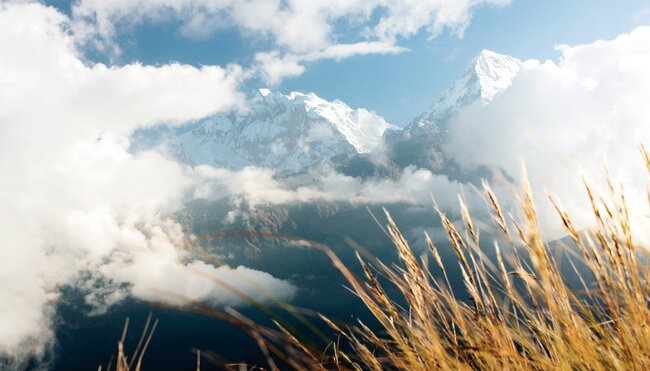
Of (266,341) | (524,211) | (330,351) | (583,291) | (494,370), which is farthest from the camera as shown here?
(330,351)

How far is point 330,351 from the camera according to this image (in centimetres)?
235

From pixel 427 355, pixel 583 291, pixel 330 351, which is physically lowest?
pixel 330 351

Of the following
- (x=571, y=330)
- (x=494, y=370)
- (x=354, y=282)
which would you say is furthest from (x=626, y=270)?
(x=354, y=282)

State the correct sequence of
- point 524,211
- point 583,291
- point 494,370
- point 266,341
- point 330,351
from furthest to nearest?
point 330,351
point 583,291
point 266,341
point 494,370
point 524,211

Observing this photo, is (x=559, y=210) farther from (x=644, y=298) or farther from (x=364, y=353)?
(x=364, y=353)

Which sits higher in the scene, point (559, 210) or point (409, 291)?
point (559, 210)

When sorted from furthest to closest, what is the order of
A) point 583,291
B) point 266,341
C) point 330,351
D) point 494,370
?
point 330,351
point 583,291
point 266,341
point 494,370

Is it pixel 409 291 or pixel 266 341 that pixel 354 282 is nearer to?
pixel 409 291

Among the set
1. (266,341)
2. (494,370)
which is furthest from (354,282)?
(494,370)

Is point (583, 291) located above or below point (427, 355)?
above

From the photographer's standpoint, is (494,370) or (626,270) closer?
(626,270)

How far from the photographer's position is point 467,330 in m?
1.76

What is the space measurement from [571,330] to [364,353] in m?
0.84

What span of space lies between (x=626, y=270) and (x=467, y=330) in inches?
25.4
